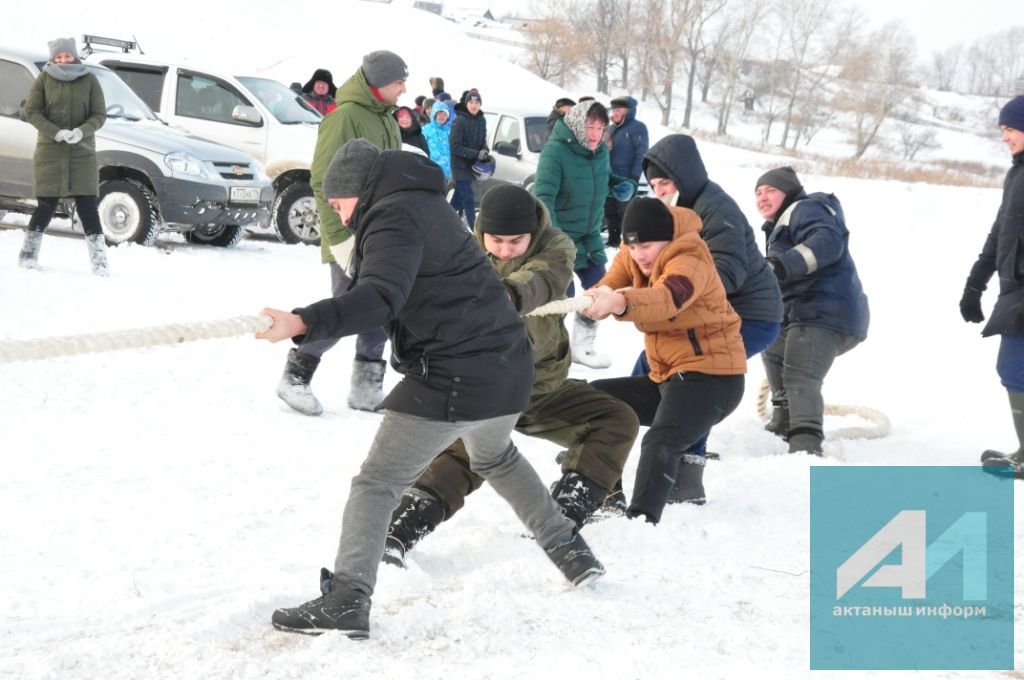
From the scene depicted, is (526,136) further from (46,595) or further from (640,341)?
(46,595)

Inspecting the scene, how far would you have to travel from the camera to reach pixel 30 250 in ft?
27.1

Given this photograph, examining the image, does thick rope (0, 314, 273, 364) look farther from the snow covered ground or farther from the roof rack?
the roof rack

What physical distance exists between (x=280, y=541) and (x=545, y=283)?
56.6 inches

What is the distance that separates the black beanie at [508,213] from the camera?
13.2 feet

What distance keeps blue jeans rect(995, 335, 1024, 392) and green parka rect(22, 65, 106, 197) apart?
6766 mm

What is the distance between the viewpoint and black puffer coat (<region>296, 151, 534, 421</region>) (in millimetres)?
3051

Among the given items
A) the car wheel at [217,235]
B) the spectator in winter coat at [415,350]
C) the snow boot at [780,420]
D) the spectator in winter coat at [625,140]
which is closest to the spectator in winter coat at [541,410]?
the spectator in winter coat at [415,350]

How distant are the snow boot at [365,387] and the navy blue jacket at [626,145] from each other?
591 centimetres

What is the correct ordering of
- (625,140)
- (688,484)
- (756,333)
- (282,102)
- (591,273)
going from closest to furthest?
(688,484)
(756,333)
(591,273)
(625,140)
(282,102)

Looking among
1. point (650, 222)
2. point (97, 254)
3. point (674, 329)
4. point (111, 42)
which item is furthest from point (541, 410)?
point (111, 42)

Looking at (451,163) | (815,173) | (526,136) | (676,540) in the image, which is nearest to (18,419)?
(676,540)

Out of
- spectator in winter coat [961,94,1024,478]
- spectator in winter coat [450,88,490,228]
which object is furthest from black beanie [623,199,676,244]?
spectator in winter coat [450,88,490,228]

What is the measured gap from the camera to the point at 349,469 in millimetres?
4973

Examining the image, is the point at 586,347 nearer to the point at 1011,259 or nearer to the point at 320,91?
the point at 1011,259
